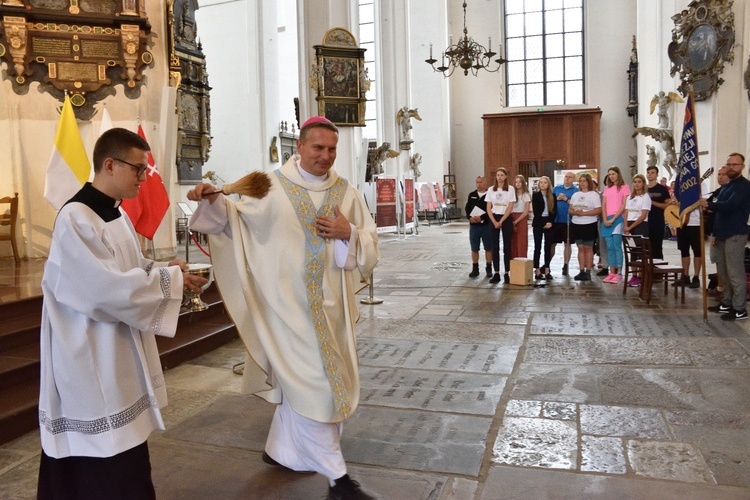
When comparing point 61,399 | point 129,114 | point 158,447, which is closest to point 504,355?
point 158,447

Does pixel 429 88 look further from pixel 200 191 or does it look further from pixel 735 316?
pixel 200 191

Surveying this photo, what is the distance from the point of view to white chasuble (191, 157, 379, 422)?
3031 millimetres

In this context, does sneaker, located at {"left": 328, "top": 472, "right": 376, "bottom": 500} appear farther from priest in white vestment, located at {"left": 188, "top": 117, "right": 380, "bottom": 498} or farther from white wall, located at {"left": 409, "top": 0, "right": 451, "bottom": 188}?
white wall, located at {"left": 409, "top": 0, "right": 451, "bottom": 188}

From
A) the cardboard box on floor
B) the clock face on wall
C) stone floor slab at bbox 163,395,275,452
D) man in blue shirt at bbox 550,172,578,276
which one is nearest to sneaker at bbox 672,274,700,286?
man in blue shirt at bbox 550,172,578,276

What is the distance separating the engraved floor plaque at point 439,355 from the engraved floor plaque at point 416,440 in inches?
44.6

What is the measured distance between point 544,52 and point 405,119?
9.81 m

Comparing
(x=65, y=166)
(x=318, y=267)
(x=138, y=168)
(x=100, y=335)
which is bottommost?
(x=100, y=335)

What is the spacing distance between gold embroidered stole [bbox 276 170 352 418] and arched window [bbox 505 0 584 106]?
26.2 m

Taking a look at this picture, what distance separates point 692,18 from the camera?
13617mm

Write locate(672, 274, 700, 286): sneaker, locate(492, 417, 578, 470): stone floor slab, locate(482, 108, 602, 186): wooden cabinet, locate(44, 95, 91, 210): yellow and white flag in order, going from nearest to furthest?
locate(492, 417, 578, 470): stone floor slab → locate(44, 95, 91, 210): yellow and white flag → locate(672, 274, 700, 286): sneaker → locate(482, 108, 602, 186): wooden cabinet

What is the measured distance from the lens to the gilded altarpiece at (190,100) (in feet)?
47.0

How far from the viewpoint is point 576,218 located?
970 centimetres

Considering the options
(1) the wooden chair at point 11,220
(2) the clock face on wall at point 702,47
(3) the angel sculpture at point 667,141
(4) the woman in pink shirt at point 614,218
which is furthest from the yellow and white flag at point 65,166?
(3) the angel sculpture at point 667,141

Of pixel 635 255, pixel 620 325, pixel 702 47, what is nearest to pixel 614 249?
pixel 635 255
